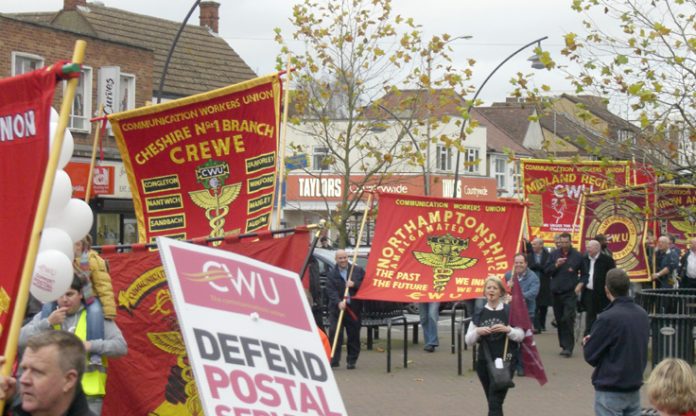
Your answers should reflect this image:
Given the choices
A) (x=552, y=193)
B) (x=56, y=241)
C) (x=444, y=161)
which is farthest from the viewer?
(x=444, y=161)

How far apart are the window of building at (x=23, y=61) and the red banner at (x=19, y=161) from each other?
26213 millimetres

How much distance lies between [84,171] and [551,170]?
1428 centimetres

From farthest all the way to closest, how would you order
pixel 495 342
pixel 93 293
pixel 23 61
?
pixel 23 61 < pixel 495 342 < pixel 93 293

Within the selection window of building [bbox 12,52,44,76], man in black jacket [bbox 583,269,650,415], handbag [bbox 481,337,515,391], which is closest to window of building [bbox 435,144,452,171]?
window of building [bbox 12,52,44,76]

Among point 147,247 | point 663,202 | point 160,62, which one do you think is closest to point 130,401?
point 147,247

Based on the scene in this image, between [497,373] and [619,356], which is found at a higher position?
[619,356]

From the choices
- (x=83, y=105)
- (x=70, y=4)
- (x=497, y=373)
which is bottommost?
(x=497, y=373)

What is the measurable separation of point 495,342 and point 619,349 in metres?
2.12

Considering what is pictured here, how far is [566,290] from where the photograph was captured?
16844mm

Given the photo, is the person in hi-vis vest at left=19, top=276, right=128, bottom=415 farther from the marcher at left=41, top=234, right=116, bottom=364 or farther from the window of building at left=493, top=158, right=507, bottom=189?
the window of building at left=493, top=158, right=507, bottom=189

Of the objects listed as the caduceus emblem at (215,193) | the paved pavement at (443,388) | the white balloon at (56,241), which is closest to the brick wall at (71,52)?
the paved pavement at (443,388)

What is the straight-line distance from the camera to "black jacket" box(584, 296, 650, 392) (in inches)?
311

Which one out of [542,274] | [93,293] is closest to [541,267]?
[542,274]

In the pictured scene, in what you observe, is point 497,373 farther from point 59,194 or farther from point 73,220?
point 59,194
